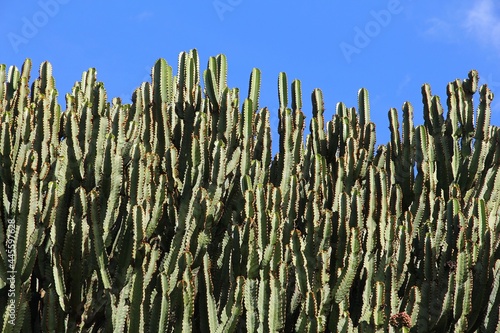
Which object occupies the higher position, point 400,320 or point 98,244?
point 98,244

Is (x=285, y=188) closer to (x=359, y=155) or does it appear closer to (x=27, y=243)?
(x=359, y=155)

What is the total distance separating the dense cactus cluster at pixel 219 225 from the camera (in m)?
5.50

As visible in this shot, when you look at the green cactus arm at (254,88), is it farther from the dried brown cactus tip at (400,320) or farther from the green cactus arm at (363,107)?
the dried brown cactus tip at (400,320)

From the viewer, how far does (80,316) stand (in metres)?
5.68

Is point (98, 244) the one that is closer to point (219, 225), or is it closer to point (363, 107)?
point (219, 225)

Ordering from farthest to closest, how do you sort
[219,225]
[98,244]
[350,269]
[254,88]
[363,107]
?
1. [363,107]
2. [254,88]
3. [219,225]
4. [350,269]
5. [98,244]

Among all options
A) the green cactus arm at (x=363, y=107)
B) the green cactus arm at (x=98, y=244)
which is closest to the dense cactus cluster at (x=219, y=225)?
the green cactus arm at (x=98, y=244)

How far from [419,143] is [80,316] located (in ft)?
11.1

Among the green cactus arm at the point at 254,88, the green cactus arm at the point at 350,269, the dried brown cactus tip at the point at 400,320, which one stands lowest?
the dried brown cactus tip at the point at 400,320

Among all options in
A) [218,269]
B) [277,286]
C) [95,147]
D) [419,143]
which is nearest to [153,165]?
[95,147]

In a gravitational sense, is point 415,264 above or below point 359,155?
below

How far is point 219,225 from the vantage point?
6.17 meters

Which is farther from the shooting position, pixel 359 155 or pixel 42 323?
pixel 359 155

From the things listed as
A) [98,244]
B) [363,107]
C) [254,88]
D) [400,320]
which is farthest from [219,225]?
[363,107]
